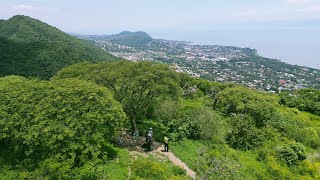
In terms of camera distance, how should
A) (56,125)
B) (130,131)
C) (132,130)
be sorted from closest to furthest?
(56,125), (132,130), (130,131)

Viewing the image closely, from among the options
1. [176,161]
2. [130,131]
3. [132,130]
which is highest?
[132,130]

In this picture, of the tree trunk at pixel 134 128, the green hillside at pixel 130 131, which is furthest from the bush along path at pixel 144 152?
the tree trunk at pixel 134 128

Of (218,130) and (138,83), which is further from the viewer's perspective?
(218,130)

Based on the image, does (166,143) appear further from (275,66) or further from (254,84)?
(275,66)

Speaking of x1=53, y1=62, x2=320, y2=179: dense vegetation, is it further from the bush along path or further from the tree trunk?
the bush along path

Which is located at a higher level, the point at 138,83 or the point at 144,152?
the point at 138,83

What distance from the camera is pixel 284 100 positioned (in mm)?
40625

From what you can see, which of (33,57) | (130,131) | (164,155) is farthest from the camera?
(33,57)

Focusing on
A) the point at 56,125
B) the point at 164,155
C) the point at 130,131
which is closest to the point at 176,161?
the point at 164,155

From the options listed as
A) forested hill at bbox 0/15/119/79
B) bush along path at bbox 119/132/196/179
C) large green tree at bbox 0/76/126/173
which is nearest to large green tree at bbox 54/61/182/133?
bush along path at bbox 119/132/196/179

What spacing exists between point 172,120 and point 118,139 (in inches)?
194

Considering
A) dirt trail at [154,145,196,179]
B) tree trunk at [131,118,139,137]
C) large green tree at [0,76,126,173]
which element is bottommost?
dirt trail at [154,145,196,179]

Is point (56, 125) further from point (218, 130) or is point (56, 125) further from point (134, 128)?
point (218, 130)

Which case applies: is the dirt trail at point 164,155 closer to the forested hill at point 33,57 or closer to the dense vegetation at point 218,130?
the dense vegetation at point 218,130
